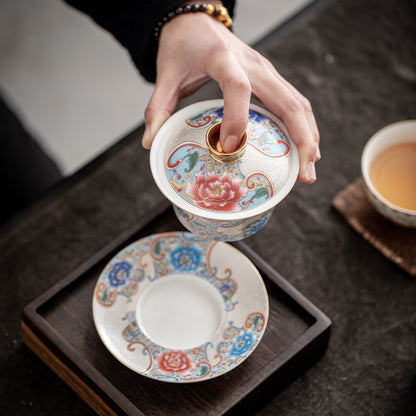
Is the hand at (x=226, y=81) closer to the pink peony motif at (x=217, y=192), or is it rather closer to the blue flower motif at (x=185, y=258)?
the pink peony motif at (x=217, y=192)

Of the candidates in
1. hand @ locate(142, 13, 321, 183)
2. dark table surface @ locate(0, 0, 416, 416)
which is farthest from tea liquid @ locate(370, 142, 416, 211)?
hand @ locate(142, 13, 321, 183)

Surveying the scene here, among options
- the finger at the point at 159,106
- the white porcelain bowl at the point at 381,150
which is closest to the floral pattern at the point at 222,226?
the finger at the point at 159,106

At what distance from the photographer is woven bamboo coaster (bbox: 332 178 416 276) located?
3.41 feet

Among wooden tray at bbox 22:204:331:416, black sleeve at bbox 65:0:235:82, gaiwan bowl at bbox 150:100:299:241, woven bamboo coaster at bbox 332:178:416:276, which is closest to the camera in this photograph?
gaiwan bowl at bbox 150:100:299:241

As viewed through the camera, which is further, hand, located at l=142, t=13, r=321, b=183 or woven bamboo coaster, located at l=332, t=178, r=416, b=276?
woven bamboo coaster, located at l=332, t=178, r=416, b=276

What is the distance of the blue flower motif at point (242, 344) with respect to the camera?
844mm

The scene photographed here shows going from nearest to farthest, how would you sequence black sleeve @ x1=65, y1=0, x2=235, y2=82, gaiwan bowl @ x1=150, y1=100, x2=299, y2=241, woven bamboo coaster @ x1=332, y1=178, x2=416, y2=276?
gaiwan bowl @ x1=150, y1=100, x2=299, y2=241
black sleeve @ x1=65, y1=0, x2=235, y2=82
woven bamboo coaster @ x1=332, y1=178, x2=416, y2=276

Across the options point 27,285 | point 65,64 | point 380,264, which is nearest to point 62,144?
point 65,64

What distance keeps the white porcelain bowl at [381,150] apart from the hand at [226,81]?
19 centimetres

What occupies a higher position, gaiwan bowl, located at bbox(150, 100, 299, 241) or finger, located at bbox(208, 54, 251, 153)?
finger, located at bbox(208, 54, 251, 153)

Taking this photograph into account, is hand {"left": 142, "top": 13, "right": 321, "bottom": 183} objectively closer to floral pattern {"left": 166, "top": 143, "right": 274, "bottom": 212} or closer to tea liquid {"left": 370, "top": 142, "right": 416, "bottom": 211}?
floral pattern {"left": 166, "top": 143, "right": 274, "bottom": 212}

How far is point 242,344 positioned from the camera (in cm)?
85

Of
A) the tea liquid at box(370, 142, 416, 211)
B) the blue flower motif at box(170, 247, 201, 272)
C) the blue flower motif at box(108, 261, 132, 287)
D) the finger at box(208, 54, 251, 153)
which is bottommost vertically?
the tea liquid at box(370, 142, 416, 211)

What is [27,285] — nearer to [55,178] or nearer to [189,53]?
[55,178]
